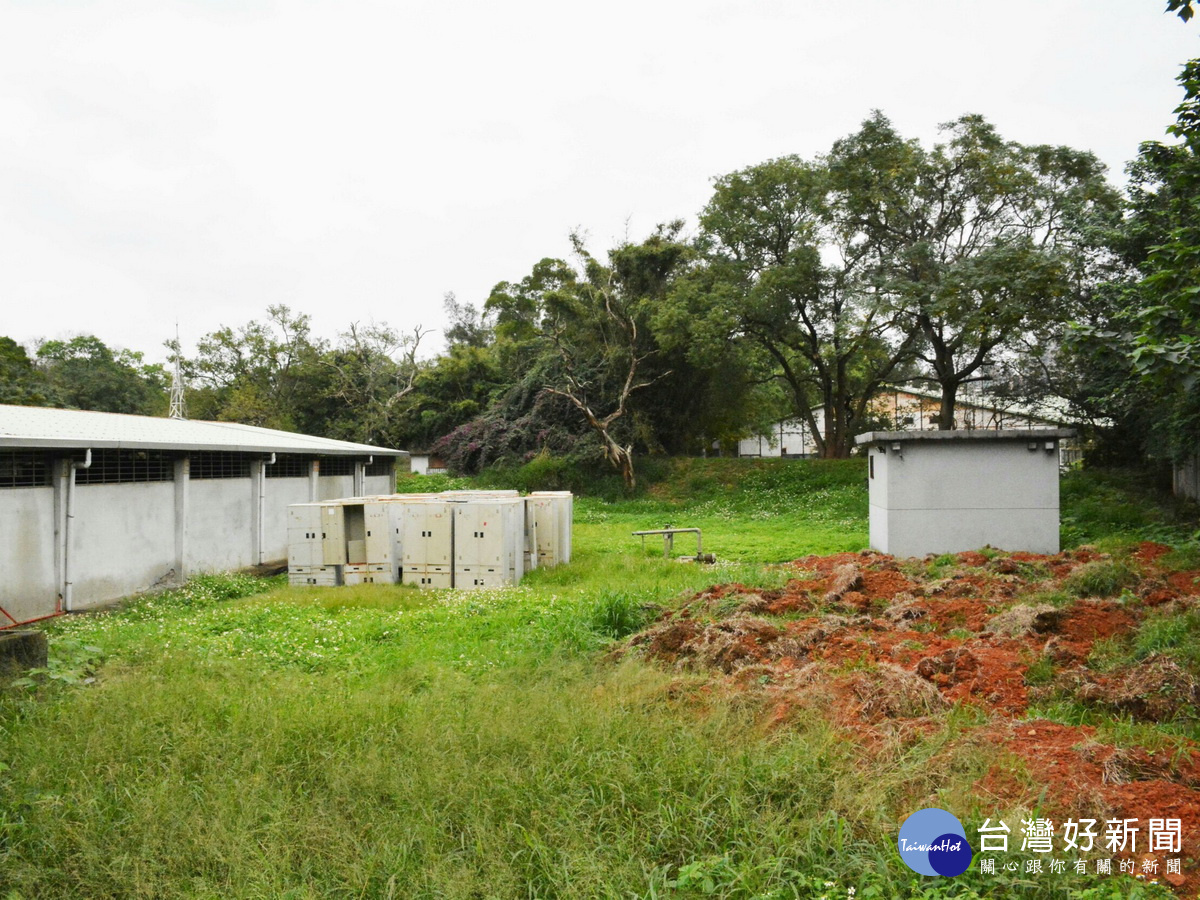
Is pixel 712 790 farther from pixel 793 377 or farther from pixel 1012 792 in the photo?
pixel 793 377

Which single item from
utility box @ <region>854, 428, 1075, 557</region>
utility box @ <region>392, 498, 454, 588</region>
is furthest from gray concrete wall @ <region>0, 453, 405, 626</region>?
utility box @ <region>854, 428, 1075, 557</region>

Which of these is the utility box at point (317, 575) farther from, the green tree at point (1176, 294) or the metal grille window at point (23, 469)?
the green tree at point (1176, 294)

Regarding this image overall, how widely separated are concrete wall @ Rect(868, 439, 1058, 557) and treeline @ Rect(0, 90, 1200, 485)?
2.83 metres

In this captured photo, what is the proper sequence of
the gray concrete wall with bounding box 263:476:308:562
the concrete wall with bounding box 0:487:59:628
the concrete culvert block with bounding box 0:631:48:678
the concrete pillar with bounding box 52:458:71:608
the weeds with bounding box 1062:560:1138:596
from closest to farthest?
the concrete culvert block with bounding box 0:631:48:678 < the weeds with bounding box 1062:560:1138:596 < the concrete wall with bounding box 0:487:59:628 < the concrete pillar with bounding box 52:458:71:608 < the gray concrete wall with bounding box 263:476:308:562

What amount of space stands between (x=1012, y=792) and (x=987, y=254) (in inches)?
730

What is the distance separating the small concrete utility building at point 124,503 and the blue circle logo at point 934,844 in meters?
9.39

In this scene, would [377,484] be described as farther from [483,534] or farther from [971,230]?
[971,230]

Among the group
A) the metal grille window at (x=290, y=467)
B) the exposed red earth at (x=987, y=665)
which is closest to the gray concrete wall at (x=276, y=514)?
the metal grille window at (x=290, y=467)

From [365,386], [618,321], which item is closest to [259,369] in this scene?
[365,386]

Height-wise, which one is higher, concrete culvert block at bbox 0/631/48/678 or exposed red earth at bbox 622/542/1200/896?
concrete culvert block at bbox 0/631/48/678

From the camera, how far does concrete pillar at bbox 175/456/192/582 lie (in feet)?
40.3

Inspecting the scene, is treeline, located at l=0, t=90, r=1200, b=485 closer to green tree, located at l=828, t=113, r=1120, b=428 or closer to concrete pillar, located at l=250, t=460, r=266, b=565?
green tree, located at l=828, t=113, r=1120, b=428

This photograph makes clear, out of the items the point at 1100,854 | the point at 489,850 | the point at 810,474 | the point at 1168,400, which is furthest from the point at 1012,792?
the point at 810,474

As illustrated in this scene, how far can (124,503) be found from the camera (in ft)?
37.0
